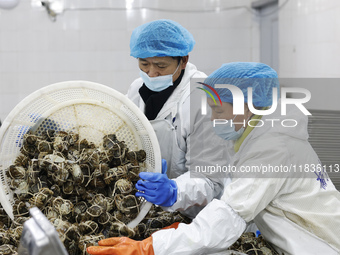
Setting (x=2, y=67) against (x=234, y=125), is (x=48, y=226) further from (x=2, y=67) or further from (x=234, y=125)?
(x=2, y=67)

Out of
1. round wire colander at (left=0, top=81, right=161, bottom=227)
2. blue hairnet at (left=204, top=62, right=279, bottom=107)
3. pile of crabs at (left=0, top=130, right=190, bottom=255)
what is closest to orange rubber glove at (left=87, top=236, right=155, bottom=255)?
pile of crabs at (left=0, top=130, right=190, bottom=255)

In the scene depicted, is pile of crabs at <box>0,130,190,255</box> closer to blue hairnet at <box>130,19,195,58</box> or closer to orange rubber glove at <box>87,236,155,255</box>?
orange rubber glove at <box>87,236,155,255</box>

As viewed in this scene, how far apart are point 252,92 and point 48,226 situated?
3.71 ft

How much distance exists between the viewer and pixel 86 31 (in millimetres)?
4070

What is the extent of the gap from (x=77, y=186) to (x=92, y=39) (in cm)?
266

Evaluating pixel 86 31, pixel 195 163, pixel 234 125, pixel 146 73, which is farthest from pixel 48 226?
pixel 86 31

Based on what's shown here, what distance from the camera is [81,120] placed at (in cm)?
193

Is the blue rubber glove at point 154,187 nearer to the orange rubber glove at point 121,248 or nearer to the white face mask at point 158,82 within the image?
the orange rubber glove at point 121,248

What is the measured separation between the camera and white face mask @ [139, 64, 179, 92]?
7.06 ft

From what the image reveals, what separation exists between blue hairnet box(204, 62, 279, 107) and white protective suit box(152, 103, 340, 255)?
0.13 metres

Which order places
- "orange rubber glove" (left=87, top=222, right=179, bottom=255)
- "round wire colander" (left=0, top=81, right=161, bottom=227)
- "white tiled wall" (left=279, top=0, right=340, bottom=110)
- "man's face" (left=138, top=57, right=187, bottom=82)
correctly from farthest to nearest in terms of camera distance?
"white tiled wall" (left=279, top=0, right=340, bottom=110)
"man's face" (left=138, top=57, right=187, bottom=82)
"round wire colander" (left=0, top=81, right=161, bottom=227)
"orange rubber glove" (left=87, top=222, right=179, bottom=255)

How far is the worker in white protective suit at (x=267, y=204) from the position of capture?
148cm

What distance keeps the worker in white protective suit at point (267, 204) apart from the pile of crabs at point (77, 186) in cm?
20

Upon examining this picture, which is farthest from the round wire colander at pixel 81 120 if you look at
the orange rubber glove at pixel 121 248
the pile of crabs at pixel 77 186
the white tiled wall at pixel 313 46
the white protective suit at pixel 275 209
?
the white tiled wall at pixel 313 46
